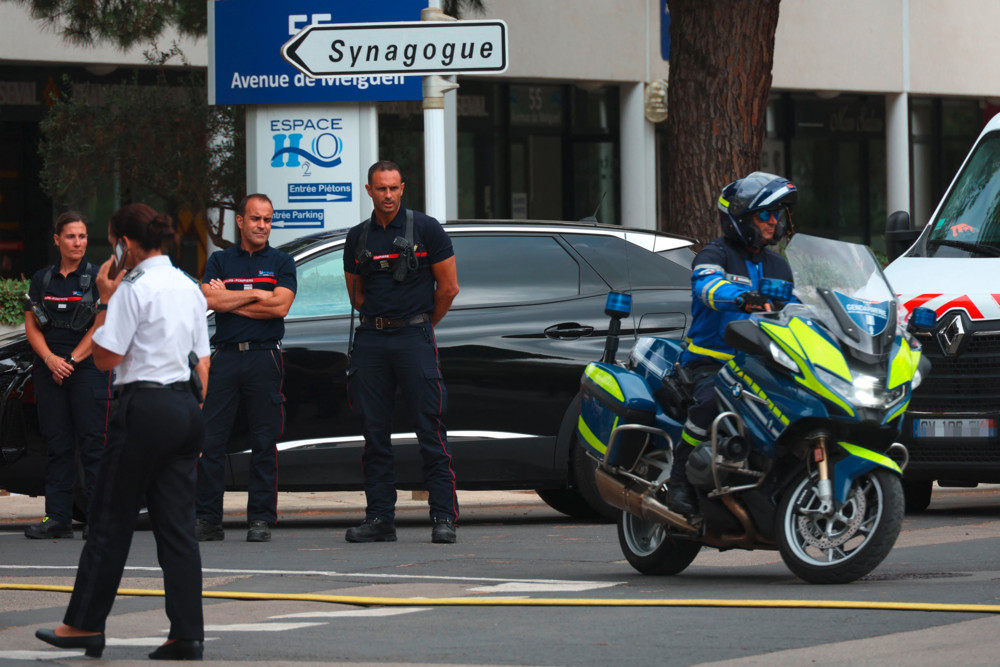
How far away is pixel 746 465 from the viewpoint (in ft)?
23.9

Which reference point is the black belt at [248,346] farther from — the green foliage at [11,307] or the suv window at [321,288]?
the green foliage at [11,307]

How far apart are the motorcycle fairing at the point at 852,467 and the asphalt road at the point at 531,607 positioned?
0.39 metres

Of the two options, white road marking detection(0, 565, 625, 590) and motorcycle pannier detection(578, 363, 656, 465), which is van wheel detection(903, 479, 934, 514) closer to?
motorcycle pannier detection(578, 363, 656, 465)

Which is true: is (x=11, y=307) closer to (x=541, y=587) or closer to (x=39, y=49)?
(x=39, y=49)

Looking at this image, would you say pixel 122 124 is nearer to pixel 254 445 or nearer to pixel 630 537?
pixel 254 445

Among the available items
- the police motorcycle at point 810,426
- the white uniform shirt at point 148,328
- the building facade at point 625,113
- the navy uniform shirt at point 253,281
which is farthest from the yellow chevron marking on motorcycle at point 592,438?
the building facade at point 625,113

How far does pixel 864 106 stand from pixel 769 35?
61.6 feet

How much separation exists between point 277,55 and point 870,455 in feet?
32.0

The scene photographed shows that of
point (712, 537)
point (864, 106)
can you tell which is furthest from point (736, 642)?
point (864, 106)

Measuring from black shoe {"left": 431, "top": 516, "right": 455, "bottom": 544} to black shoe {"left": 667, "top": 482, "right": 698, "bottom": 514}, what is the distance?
2.27 m

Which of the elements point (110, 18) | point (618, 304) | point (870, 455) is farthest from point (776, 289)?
point (110, 18)

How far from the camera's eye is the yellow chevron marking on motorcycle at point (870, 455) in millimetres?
7023

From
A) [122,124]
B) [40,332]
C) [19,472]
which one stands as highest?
[122,124]

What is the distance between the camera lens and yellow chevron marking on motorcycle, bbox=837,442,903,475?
23.0 ft
